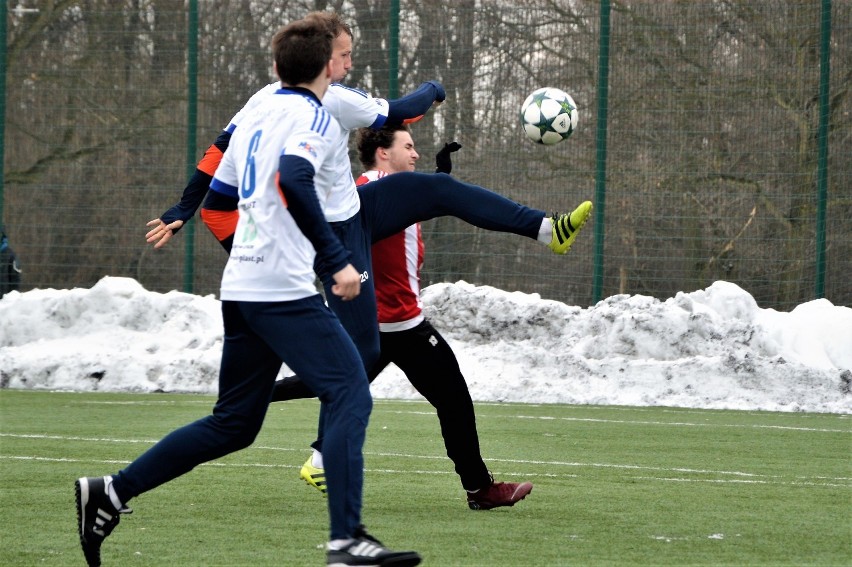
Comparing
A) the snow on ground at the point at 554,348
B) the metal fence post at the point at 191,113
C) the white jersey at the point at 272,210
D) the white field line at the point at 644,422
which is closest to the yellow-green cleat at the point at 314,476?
the white jersey at the point at 272,210

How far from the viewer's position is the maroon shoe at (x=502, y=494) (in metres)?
6.51

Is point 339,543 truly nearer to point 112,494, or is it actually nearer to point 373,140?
point 112,494

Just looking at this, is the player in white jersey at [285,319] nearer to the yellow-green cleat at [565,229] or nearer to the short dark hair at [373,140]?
the yellow-green cleat at [565,229]

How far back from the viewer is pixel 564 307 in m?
14.9

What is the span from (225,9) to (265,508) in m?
11.3

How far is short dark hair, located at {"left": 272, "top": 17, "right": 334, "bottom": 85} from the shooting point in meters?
4.99

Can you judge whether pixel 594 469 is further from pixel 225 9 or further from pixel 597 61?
pixel 225 9

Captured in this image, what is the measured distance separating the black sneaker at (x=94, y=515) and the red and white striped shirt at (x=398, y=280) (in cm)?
207

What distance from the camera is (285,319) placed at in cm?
480

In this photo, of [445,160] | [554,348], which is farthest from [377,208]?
[554,348]

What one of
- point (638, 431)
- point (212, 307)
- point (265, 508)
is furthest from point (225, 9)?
point (265, 508)

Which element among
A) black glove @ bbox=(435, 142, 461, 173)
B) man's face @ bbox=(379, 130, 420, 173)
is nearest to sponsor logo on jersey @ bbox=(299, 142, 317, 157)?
black glove @ bbox=(435, 142, 461, 173)

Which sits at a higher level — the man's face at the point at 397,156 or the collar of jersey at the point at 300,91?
the collar of jersey at the point at 300,91

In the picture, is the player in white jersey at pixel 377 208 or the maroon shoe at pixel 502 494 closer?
the player in white jersey at pixel 377 208
